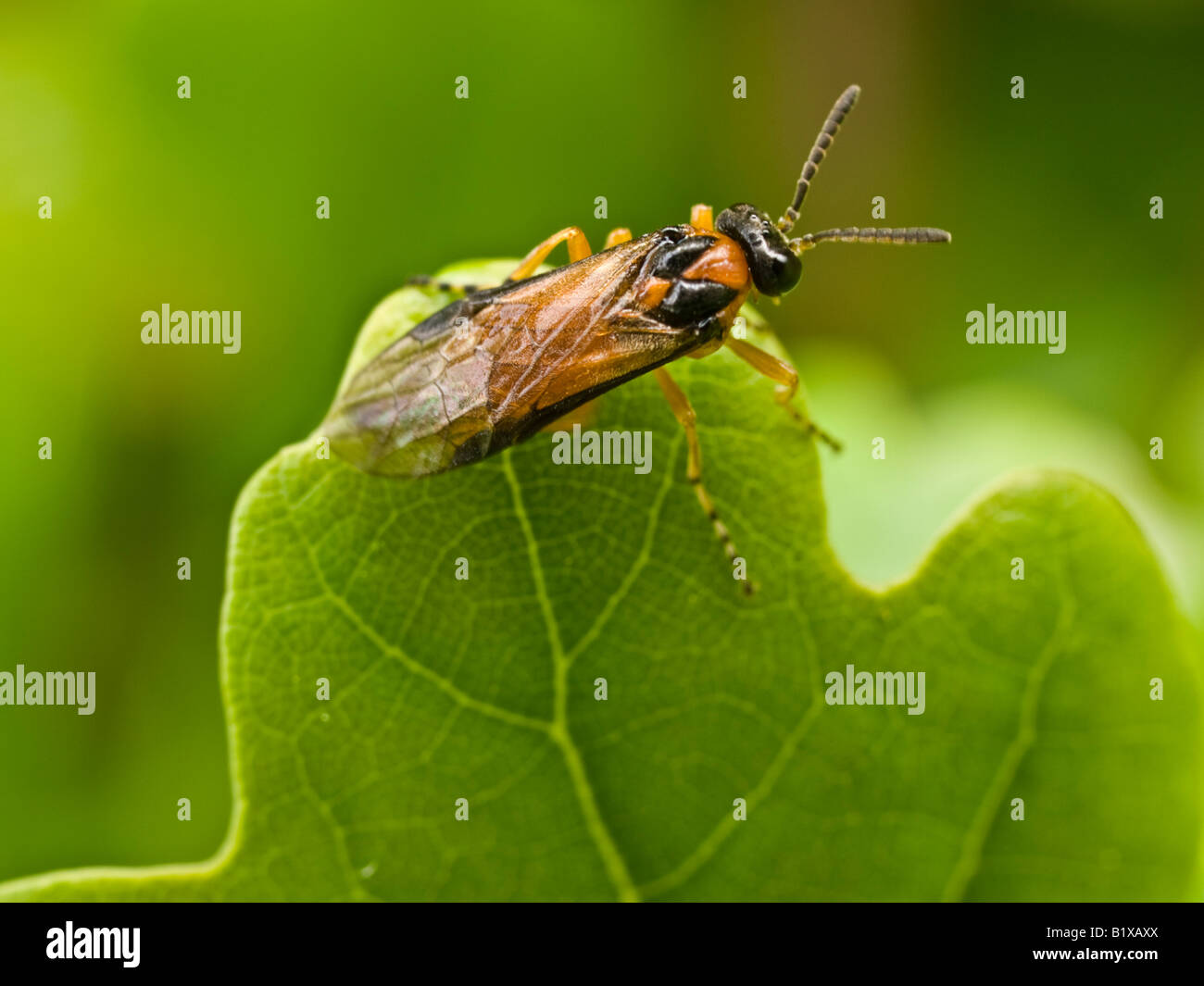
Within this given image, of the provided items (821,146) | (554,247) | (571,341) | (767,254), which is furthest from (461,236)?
(821,146)

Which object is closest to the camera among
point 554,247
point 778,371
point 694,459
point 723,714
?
point 723,714

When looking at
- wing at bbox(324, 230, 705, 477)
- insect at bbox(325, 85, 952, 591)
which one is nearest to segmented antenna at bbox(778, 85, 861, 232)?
insect at bbox(325, 85, 952, 591)

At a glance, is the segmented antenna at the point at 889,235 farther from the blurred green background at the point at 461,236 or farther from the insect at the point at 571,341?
the blurred green background at the point at 461,236

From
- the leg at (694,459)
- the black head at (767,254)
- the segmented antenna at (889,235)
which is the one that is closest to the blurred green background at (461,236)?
the black head at (767,254)

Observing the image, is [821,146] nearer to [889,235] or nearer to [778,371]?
[889,235]
